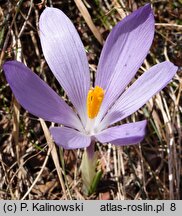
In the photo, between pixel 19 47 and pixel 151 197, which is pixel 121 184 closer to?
pixel 151 197

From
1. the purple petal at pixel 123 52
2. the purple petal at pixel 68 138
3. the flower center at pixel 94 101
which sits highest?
the purple petal at pixel 123 52

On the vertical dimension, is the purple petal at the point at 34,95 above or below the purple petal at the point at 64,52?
below

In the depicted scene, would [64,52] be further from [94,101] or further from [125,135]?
[125,135]

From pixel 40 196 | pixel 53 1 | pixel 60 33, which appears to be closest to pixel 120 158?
pixel 40 196

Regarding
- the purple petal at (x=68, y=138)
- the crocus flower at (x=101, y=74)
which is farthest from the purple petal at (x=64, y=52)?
the purple petal at (x=68, y=138)

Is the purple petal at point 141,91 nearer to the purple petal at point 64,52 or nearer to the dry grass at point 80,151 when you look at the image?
the purple petal at point 64,52

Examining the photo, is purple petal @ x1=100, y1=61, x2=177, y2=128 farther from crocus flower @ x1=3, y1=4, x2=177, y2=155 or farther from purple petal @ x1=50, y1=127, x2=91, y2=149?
purple petal @ x1=50, y1=127, x2=91, y2=149

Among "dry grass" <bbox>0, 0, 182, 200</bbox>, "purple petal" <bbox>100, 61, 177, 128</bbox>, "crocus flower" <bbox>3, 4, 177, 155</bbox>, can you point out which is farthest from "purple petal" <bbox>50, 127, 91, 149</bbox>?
"dry grass" <bbox>0, 0, 182, 200</bbox>
